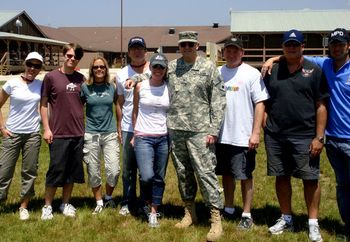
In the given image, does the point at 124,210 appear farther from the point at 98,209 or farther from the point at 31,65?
the point at 31,65

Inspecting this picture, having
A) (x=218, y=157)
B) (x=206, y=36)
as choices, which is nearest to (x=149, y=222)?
(x=218, y=157)

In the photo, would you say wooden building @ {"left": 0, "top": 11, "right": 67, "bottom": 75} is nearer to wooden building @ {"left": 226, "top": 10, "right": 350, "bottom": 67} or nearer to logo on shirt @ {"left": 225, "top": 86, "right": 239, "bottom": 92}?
wooden building @ {"left": 226, "top": 10, "right": 350, "bottom": 67}

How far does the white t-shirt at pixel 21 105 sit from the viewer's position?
5.40 metres

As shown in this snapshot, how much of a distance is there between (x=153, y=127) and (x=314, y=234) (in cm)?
203

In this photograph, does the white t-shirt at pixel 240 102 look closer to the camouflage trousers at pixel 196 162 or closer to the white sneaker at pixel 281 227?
the camouflage trousers at pixel 196 162

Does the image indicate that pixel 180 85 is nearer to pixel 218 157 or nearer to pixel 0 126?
pixel 218 157

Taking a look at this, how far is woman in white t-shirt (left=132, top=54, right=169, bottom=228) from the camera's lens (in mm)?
5066

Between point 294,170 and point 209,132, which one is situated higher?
point 209,132

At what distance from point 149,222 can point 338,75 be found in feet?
8.58

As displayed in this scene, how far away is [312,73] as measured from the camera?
467 cm

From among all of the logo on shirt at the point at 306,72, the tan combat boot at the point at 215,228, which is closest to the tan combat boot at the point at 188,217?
the tan combat boot at the point at 215,228

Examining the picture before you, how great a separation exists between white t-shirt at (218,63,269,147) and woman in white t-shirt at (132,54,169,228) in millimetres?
675

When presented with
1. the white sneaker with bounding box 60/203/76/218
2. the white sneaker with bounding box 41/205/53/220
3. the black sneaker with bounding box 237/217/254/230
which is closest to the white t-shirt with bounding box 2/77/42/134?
the white sneaker with bounding box 41/205/53/220

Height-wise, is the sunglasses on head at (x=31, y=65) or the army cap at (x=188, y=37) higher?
the army cap at (x=188, y=37)
